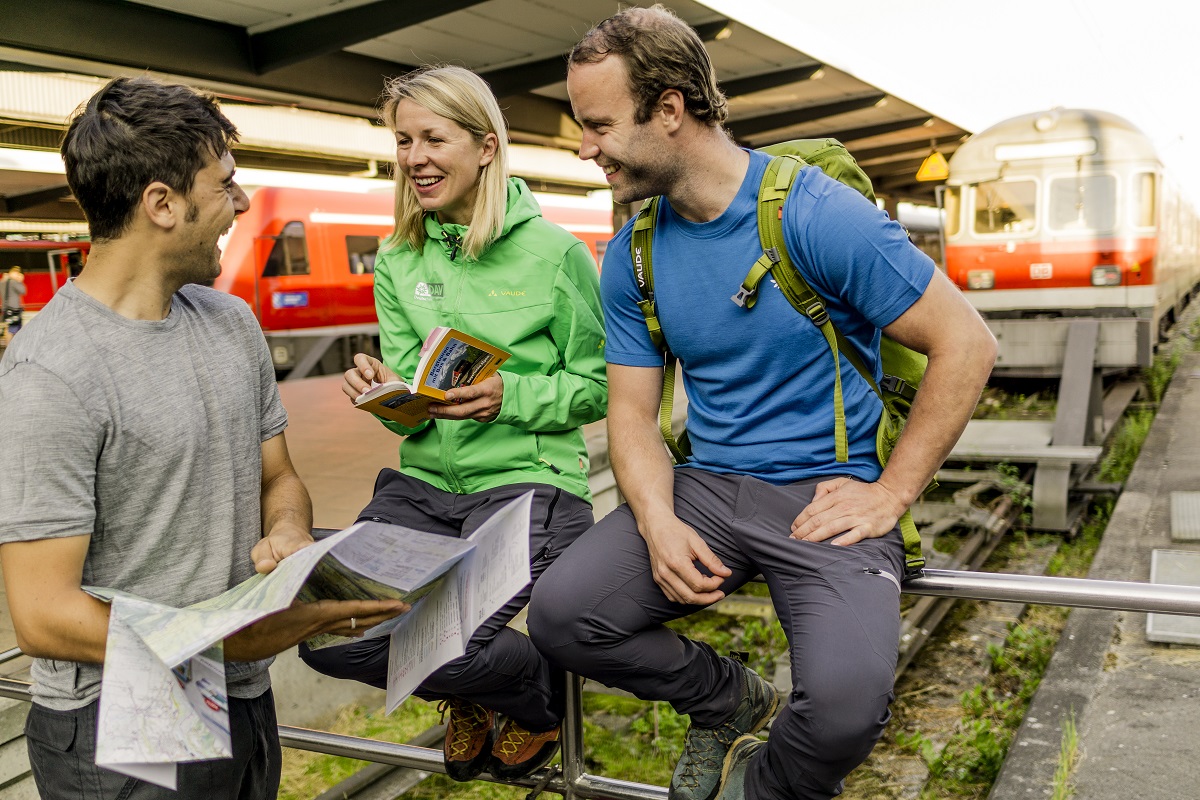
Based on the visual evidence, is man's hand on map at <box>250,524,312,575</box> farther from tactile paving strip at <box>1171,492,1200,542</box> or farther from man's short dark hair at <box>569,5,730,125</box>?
tactile paving strip at <box>1171,492,1200,542</box>

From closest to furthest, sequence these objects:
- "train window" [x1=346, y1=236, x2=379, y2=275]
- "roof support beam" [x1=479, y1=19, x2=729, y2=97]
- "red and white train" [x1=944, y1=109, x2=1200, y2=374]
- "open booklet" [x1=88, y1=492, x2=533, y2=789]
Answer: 1. "open booklet" [x1=88, y1=492, x2=533, y2=789]
2. "roof support beam" [x1=479, y1=19, x2=729, y2=97]
3. "red and white train" [x1=944, y1=109, x2=1200, y2=374]
4. "train window" [x1=346, y1=236, x2=379, y2=275]

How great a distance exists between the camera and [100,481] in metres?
1.80

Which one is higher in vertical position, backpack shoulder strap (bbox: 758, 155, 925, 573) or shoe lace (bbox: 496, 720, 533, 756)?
backpack shoulder strap (bbox: 758, 155, 925, 573)

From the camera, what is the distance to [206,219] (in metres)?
1.93

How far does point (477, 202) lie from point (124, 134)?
41.9 inches

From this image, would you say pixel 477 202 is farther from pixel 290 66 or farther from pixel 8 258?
pixel 8 258

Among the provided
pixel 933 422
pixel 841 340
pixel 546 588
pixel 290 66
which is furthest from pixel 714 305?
pixel 290 66

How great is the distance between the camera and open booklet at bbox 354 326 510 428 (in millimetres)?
2297

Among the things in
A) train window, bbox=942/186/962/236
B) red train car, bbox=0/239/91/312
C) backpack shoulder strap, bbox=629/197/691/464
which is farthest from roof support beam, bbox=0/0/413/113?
red train car, bbox=0/239/91/312

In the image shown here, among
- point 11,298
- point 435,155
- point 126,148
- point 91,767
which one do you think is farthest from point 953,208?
point 11,298

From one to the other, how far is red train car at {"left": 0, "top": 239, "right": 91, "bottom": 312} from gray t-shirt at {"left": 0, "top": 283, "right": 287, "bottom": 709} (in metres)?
21.3

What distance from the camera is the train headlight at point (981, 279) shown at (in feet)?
41.6

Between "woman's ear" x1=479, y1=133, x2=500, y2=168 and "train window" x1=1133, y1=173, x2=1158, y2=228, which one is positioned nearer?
"woman's ear" x1=479, y1=133, x2=500, y2=168

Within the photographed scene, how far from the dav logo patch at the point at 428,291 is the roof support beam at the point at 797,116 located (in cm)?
1242
